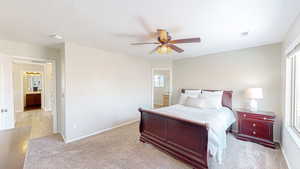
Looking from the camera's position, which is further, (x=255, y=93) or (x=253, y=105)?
(x=253, y=105)

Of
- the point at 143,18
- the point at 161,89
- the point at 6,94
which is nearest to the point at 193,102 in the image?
the point at 143,18

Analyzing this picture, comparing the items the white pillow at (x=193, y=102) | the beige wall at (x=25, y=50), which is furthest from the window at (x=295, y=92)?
the beige wall at (x=25, y=50)

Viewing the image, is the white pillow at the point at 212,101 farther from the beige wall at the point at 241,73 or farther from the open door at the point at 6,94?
the open door at the point at 6,94

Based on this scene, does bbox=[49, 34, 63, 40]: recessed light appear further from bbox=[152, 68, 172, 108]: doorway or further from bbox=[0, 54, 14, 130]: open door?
bbox=[152, 68, 172, 108]: doorway

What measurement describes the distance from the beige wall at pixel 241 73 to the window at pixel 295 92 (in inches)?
33.5

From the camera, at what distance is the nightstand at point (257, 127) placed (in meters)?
2.83

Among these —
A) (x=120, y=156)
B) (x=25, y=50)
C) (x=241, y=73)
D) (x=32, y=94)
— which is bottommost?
(x=120, y=156)

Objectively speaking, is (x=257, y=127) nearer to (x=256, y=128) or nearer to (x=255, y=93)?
(x=256, y=128)

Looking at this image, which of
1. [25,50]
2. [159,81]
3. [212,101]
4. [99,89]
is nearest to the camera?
[25,50]

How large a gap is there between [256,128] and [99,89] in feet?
13.2

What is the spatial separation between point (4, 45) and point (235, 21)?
4.66 meters

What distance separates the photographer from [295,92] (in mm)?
2332

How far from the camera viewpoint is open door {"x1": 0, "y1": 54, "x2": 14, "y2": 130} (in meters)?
2.98

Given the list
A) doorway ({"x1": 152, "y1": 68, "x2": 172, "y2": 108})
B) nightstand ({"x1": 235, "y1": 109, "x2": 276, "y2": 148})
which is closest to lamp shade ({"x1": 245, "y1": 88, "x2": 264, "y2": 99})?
nightstand ({"x1": 235, "y1": 109, "x2": 276, "y2": 148})
